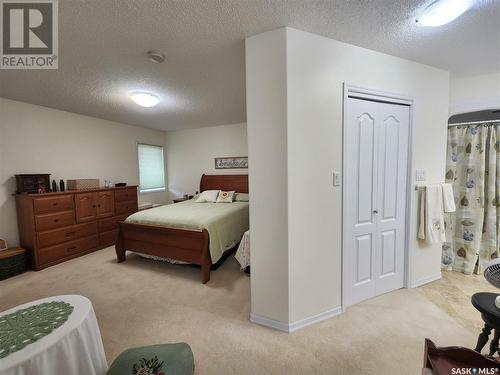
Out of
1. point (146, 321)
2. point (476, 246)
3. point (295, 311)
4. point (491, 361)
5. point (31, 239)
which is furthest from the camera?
point (31, 239)

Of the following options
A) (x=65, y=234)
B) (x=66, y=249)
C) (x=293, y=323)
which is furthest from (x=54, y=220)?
(x=293, y=323)

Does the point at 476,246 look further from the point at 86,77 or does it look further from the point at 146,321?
the point at 86,77

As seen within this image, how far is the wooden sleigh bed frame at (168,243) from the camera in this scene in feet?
8.91

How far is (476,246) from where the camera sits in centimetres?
261

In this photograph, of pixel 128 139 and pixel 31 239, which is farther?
pixel 128 139

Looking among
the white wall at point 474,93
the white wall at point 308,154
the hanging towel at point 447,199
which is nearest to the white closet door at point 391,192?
the white wall at point 308,154

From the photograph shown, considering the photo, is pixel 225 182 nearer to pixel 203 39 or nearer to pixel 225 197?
pixel 225 197

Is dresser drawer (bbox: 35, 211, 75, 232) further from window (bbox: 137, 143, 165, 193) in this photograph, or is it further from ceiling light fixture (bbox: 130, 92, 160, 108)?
ceiling light fixture (bbox: 130, 92, 160, 108)

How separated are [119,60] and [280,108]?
1.64 meters

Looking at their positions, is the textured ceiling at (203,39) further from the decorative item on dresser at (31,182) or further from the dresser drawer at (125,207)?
the dresser drawer at (125,207)

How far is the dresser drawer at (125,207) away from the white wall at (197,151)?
4.76 feet

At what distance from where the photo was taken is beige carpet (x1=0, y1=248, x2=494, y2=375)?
1532 millimetres

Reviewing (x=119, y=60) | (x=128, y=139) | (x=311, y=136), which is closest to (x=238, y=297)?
(x=311, y=136)

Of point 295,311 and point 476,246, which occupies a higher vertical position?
point 476,246
